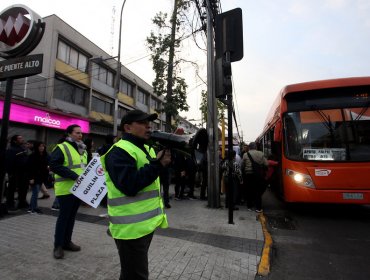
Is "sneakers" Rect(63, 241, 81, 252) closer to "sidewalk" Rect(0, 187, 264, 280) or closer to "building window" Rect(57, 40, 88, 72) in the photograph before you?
"sidewalk" Rect(0, 187, 264, 280)

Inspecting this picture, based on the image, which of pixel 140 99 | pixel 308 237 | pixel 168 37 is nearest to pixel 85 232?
pixel 308 237

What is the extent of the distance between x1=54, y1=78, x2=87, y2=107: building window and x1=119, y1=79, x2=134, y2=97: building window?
715 centimetres

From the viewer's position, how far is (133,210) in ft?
6.88

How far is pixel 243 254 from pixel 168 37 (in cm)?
1433

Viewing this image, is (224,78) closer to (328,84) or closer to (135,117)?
(328,84)

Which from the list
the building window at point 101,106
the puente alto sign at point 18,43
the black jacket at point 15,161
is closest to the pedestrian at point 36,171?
the black jacket at point 15,161

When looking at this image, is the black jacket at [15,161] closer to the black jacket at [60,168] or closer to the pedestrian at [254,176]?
the black jacket at [60,168]

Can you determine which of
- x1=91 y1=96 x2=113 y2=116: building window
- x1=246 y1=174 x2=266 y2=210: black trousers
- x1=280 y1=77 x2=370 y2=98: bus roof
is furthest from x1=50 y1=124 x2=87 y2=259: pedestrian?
x1=91 y1=96 x2=113 y2=116: building window

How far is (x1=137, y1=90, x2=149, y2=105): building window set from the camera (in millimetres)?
33594

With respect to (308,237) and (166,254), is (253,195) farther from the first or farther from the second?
(166,254)

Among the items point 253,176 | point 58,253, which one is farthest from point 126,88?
point 58,253

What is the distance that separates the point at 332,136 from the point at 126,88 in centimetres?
2670

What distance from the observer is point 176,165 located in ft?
26.7

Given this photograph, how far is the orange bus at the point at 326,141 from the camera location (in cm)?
584
